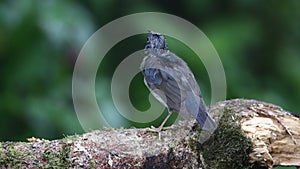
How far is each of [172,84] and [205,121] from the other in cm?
53

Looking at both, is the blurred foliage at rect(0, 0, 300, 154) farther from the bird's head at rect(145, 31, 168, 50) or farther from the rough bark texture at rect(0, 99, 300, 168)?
the rough bark texture at rect(0, 99, 300, 168)

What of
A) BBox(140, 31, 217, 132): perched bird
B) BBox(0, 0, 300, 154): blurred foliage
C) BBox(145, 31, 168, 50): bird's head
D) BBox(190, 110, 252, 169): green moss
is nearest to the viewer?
BBox(190, 110, 252, 169): green moss

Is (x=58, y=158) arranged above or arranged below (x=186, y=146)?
below

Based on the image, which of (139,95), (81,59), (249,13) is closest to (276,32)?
(249,13)

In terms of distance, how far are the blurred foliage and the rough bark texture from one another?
132 centimetres

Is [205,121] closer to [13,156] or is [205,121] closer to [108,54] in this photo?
[13,156]

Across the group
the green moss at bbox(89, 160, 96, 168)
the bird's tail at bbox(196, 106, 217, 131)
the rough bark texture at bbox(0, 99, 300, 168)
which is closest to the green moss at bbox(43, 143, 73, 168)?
the rough bark texture at bbox(0, 99, 300, 168)

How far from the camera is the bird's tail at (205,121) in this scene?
347cm

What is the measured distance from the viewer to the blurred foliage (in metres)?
4.92

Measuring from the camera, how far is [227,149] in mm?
3430

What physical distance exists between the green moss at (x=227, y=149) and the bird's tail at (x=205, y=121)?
41 millimetres

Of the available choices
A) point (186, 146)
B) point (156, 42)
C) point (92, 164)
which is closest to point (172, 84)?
point (156, 42)

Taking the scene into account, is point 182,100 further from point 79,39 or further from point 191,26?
point 191,26

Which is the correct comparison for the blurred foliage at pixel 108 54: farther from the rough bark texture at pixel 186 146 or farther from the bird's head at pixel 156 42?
the rough bark texture at pixel 186 146
